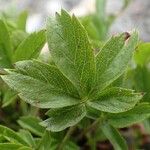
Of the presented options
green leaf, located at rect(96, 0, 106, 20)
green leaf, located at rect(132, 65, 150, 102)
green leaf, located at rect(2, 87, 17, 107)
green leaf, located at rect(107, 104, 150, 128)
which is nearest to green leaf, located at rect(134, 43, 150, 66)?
green leaf, located at rect(132, 65, 150, 102)

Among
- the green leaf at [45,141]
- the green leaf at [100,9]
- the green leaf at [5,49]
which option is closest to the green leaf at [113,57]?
the green leaf at [45,141]

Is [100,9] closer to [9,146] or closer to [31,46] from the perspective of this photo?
[31,46]

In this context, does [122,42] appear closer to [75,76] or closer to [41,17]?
[75,76]

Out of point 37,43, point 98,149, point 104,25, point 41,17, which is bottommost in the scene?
point 98,149

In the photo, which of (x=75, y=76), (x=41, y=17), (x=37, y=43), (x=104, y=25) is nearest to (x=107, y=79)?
(x=75, y=76)

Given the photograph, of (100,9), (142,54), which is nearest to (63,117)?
(142,54)

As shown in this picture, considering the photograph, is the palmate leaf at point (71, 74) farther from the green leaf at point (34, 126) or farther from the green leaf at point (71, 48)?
the green leaf at point (34, 126)
